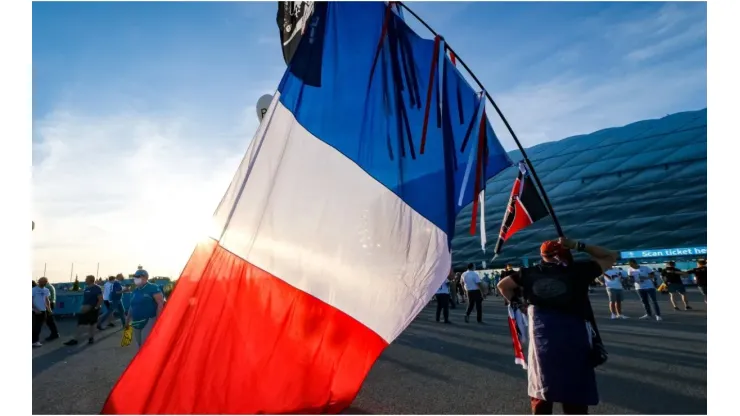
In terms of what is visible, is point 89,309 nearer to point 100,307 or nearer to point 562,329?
point 100,307

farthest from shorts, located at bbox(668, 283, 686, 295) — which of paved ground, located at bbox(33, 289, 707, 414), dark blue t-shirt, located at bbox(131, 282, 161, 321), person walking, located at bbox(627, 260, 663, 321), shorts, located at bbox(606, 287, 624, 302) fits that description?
dark blue t-shirt, located at bbox(131, 282, 161, 321)

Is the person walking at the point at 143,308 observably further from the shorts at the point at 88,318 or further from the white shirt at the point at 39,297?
the white shirt at the point at 39,297

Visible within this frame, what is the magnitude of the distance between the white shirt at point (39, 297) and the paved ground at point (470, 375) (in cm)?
121

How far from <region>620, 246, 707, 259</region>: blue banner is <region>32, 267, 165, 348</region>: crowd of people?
33282 millimetres

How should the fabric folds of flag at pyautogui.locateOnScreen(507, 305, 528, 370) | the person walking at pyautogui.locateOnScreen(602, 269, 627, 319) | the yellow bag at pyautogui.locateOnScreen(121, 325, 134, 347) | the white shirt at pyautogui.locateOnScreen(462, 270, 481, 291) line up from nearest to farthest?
the fabric folds of flag at pyautogui.locateOnScreen(507, 305, 528, 370) < the yellow bag at pyautogui.locateOnScreen(121, 325, 134, 347) < the person walking at pyautogui.locateOnScreen(602, 269, 627, 319) < the white shirt at pyautogui.locateOnScreen(462, 270, 481, 291)

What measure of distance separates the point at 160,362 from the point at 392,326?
1824mm

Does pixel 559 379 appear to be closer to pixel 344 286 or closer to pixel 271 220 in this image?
pixel 344 286

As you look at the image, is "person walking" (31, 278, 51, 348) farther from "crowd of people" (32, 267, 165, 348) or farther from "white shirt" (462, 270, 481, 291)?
"white shirt" (462, 270, 481, 291)

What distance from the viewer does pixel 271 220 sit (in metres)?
3.84

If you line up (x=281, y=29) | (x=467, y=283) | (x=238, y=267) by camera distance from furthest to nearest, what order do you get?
(x=467, y=283), (x=281, y=29), (x=238, y=267)

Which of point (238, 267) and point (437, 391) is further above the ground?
point (238, 267)

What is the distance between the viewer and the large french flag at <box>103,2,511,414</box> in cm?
349

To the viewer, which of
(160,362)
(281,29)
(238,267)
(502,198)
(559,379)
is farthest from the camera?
(502,198)

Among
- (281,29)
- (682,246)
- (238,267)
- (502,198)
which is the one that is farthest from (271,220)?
(502,198)
